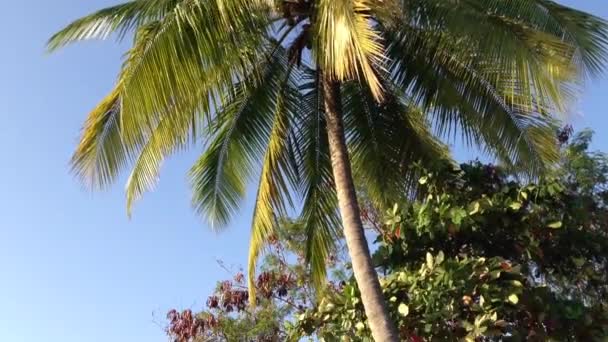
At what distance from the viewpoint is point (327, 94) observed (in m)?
8.74

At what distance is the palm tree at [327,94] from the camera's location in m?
7.37

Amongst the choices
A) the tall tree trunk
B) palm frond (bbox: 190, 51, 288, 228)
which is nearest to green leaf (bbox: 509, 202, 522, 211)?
the tall tree trunk

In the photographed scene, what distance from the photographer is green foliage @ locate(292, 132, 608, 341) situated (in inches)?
295

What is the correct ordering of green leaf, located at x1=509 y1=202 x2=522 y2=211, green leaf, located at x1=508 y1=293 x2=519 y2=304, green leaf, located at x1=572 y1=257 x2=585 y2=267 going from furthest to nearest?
green leaf, located at x1=572 y1=257 x2=585 y2=267 < green leaf, located at x1=509 y1=202 x2=522 y2=211 < green leaf, located at x1=508 y1=293 x2=519 y2=304

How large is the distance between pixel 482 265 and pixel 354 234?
142 centimetres

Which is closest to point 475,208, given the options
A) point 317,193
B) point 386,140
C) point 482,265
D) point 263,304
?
point 482,265

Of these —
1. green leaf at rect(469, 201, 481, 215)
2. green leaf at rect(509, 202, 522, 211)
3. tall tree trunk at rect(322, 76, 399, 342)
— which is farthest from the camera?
green leaf at rect(509, 202, 522, 211)

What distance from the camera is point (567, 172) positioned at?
40.7ft

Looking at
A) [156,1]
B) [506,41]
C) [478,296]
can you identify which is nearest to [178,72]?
[156,1]

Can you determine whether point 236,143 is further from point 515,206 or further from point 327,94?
point 515,206

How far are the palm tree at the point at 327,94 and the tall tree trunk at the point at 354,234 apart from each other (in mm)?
15

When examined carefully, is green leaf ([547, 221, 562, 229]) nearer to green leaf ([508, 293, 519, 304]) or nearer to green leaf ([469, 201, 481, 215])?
green leaf ([469, 201, 481, 215])

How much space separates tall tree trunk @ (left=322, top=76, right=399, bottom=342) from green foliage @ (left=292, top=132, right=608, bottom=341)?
620 millimetres

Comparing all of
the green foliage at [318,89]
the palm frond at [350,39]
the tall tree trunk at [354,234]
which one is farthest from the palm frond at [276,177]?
the palm frond at [350,39]
